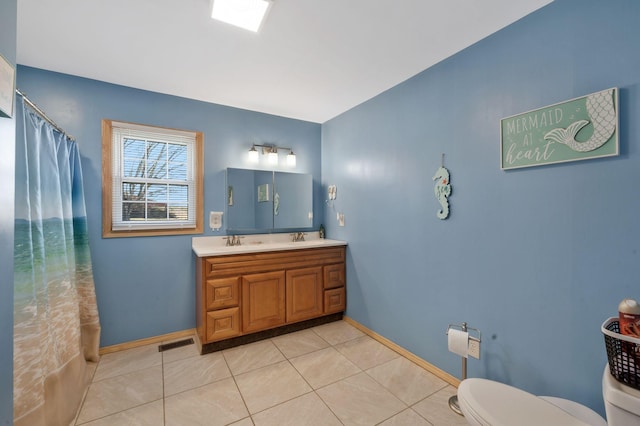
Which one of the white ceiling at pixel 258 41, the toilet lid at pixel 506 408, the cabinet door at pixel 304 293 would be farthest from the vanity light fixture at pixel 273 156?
the toilet lid at pixel 506 408

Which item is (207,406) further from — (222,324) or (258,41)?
(258,41)

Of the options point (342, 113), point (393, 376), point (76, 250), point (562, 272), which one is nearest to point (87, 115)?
point (76, 250)

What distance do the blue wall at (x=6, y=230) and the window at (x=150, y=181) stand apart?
4.88ft

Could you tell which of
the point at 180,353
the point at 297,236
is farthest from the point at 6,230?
the point at 297,236

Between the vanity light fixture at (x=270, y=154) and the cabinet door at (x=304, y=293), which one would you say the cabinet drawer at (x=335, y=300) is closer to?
the cabinet door at (x=304, y=293)

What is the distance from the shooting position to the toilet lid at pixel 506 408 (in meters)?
1.14

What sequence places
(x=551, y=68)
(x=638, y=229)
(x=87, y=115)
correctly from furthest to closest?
(x=87, y=115) < (x=551, y=68) < (x=638, y=229)

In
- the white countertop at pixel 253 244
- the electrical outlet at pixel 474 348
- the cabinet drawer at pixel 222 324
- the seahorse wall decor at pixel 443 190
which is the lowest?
the cabinet drawer at pixel 222 324

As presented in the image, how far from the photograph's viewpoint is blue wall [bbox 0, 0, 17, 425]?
3.42ft

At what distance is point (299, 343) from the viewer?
2.67 meters

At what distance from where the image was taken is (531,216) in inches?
63.6

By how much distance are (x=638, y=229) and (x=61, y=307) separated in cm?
331

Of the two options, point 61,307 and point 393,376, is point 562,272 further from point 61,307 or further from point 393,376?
point 61,307

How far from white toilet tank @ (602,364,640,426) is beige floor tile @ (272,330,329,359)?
2.03 meters
